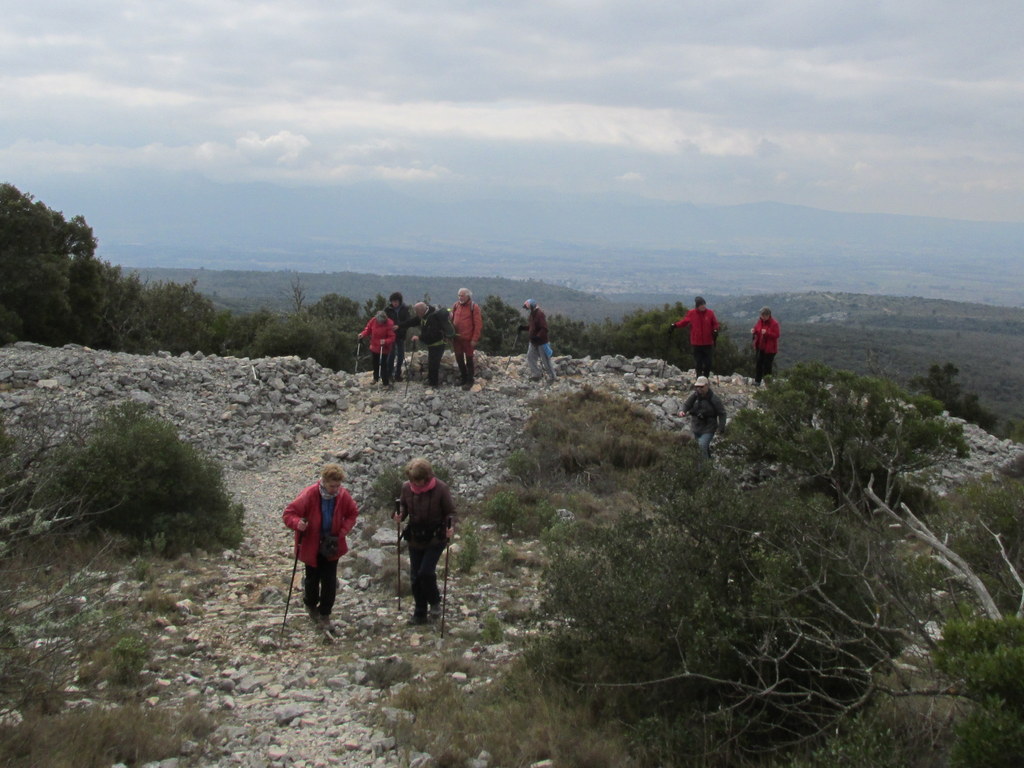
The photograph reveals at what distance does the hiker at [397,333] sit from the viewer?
1545 cm

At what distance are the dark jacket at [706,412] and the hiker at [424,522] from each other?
549cm

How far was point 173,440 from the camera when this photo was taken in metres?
9.95

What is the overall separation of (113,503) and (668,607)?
6750 millimetres

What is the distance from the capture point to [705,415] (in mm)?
11602

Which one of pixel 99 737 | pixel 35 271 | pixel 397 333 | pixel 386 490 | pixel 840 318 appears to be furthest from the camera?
pixel 840 318

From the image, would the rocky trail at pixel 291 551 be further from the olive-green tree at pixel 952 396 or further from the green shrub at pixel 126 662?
the olive-green tree at pixel 952 396

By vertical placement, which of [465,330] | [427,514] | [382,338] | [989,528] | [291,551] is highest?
[465,330]

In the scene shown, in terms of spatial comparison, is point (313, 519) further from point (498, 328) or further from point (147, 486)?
point (498, 328)

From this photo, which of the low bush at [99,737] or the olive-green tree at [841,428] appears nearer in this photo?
the low bush at [99,737]

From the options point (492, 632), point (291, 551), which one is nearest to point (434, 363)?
point (291, 551)

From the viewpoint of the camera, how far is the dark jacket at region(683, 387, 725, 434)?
11461 mm

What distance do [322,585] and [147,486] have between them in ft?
10.6

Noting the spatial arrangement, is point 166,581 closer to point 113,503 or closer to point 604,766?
point 113,503

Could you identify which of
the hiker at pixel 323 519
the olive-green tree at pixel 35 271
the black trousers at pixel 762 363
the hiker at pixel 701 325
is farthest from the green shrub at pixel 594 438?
the olive-green tree at pixel 35 271
